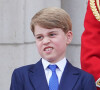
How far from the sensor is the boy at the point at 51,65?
1.86 meters

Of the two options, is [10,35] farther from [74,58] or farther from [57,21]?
[57,21]

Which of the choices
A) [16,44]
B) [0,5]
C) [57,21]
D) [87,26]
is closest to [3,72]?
[16,44]

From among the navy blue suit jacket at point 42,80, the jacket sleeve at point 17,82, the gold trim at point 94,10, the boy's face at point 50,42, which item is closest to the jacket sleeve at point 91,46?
the gold trim at point 94,10

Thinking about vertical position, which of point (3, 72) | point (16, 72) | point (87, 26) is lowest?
point (3, 72)

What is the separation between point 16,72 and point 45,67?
135 millimetres

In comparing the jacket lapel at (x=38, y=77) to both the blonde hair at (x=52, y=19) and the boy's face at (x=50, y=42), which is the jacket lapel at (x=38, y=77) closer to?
the boy's face at (x=50, y=42)

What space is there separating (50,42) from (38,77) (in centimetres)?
19

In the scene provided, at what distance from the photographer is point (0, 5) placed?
3254 mm

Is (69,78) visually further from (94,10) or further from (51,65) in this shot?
(94,10)

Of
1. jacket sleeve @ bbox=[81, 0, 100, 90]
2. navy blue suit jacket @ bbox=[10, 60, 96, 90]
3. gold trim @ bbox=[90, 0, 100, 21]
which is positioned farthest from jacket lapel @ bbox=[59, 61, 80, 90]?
gold trim @ bbox=[90, 0, 100, 21]

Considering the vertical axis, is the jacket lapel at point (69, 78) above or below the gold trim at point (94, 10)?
below

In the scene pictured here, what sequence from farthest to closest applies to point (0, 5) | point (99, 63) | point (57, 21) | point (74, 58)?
point (74, 58) < point (0, 5) < point (99, 63) < point (57, 21)

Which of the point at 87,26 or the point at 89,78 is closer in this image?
the point at 89,78

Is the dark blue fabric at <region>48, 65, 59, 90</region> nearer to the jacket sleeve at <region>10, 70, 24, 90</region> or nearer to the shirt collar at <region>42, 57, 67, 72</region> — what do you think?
the shirt collar at <region>42, 57, 67, 72</region>
